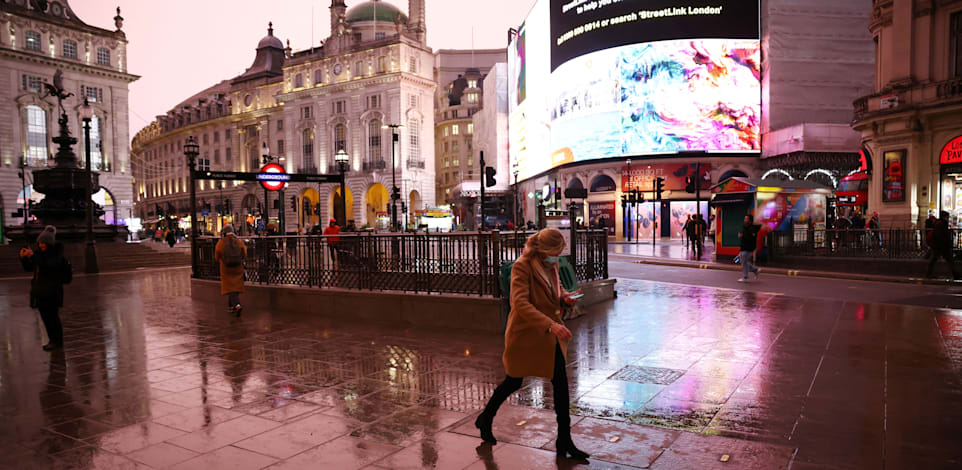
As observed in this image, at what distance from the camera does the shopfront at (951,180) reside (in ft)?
73.8

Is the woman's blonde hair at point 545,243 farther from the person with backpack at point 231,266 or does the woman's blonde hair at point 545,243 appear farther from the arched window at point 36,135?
the arched window at point 36,135

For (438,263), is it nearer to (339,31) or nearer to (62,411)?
(62,411)

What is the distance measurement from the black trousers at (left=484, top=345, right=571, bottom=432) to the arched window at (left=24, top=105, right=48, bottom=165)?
6803cm

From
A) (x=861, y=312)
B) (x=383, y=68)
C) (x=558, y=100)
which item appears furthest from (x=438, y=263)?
(x=383, y=68)

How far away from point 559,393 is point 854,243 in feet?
58.2

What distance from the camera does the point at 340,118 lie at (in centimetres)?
7125

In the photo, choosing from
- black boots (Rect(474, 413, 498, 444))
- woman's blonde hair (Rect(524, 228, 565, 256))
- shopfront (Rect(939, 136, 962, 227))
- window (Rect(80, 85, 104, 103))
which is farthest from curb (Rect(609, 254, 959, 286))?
window (Rect(80, 85, 104, 103))

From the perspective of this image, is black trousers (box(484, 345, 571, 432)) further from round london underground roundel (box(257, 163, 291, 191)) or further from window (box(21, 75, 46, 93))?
window (box(21, 75, 46, 93))

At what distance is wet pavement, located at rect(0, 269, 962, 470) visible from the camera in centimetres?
427

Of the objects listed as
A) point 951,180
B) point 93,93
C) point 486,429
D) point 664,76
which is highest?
point 93,93

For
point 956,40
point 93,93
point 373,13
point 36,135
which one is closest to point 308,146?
point 93,93

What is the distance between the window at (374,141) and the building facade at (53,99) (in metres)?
26.3

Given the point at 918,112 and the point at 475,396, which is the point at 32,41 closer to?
the point at 475,396

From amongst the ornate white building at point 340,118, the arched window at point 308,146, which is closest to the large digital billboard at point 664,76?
the ornate white building at point 340,118
